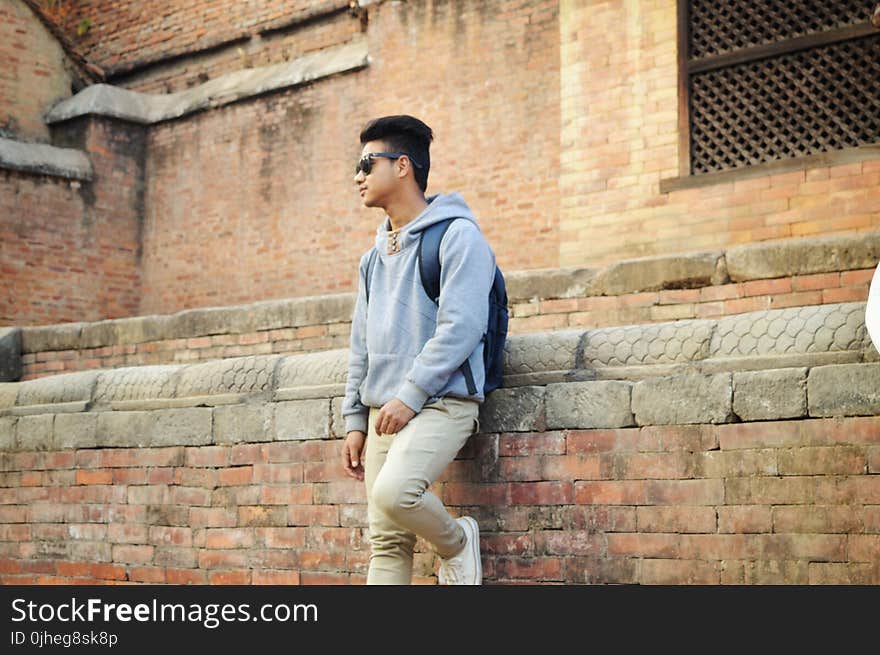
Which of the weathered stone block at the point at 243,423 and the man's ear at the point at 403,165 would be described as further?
the weathered stone block at the point at 243,423

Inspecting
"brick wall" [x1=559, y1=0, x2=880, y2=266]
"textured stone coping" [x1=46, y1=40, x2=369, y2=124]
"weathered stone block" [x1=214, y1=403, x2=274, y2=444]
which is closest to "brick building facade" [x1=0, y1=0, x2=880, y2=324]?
"brick wall" [x1=559, y1=0, x2=880, y2=266]

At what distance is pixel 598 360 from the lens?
516cm

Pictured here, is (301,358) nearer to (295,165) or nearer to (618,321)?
(618,321)

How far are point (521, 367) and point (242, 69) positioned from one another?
11139mm

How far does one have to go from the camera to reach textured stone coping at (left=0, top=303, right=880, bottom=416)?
4.64m

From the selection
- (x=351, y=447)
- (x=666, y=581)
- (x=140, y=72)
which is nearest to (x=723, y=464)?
(x=666, y=581)

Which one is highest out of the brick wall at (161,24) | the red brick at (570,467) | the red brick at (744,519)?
the brick wall at (161,24)

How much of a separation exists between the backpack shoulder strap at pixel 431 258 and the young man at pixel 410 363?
2cm

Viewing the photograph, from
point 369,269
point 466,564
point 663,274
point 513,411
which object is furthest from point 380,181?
point 663,274

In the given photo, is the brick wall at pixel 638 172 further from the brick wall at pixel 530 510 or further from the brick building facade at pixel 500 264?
the brick wall at pixel 530 510

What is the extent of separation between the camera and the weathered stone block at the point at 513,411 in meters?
5.15

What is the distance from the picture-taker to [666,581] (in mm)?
4723

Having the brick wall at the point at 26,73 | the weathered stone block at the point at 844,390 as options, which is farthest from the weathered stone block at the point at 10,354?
the weathered stone block at the point at 844,390

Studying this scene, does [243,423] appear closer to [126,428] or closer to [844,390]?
[126,428]
